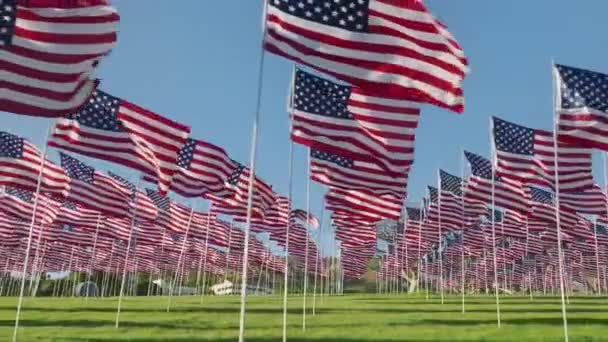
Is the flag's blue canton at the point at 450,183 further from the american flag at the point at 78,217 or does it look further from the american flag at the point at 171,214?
the american flag at the point at 78,217

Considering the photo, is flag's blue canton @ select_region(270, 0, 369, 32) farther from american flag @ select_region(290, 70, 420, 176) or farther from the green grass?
the green grass

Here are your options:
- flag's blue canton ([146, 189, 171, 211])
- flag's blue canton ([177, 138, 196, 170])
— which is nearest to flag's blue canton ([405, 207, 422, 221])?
flag's blue canton ([146, 189, 171, 211])

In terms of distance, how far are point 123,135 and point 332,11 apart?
10236mm

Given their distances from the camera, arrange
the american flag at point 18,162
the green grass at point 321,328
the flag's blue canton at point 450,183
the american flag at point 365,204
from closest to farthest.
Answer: the green grass at point 321,328, the american flag at point 18,162, the american flag at point 365,204, the flag's blue canton at point 450,183

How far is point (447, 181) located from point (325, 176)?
2068cm

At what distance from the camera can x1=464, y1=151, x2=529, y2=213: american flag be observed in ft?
108

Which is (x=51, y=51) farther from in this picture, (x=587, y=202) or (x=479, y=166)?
(x=587, y=202)

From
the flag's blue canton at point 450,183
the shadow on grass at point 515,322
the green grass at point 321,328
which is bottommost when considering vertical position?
the green grass at point 321,328

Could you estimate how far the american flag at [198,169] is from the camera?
29469mm

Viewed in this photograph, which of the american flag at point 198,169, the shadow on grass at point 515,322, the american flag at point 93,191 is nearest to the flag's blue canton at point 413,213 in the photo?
the shadow on grass at point 515,322

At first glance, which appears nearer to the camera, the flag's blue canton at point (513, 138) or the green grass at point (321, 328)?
the green grass at point (321, 328)

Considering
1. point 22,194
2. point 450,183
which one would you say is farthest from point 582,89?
point 22,194

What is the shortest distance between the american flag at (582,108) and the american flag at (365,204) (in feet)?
41.2

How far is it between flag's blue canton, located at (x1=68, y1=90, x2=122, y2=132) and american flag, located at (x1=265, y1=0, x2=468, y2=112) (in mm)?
9753
